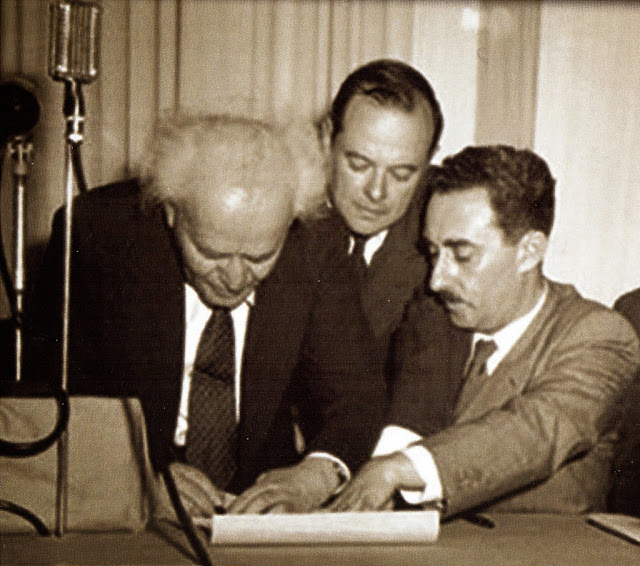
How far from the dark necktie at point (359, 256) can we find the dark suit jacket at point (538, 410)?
22 centimetres

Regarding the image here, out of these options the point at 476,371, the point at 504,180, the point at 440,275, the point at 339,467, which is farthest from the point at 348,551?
the point at 504,180

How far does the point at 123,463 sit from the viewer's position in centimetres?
128

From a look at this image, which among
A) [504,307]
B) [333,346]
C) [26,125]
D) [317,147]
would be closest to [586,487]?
[504,307]

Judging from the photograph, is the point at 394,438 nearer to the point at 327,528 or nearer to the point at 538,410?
the point at 538,410

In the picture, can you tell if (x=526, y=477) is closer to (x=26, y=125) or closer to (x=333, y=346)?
(x=333, y=346)

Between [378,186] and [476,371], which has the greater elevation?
[378,186]

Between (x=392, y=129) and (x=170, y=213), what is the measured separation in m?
0.62

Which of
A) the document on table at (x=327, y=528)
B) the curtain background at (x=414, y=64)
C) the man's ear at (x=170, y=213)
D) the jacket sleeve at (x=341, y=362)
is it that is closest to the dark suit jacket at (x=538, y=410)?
the jacket sleeve at (x=341, y=362)

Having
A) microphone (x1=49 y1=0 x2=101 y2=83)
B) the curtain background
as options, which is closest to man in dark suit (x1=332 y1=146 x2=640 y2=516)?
microphone (x1=49 y1=0 x2=101 y2=83)

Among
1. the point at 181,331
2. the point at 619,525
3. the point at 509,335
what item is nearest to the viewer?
the point at 619,525

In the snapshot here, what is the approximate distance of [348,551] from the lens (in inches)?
51.5

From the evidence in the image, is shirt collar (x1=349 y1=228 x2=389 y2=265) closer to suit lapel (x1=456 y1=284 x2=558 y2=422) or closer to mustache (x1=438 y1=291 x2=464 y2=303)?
mustache (x1=438 y1=291 x2=464 y2=303)

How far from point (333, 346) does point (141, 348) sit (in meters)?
0.36

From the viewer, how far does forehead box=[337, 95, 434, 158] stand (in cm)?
220
